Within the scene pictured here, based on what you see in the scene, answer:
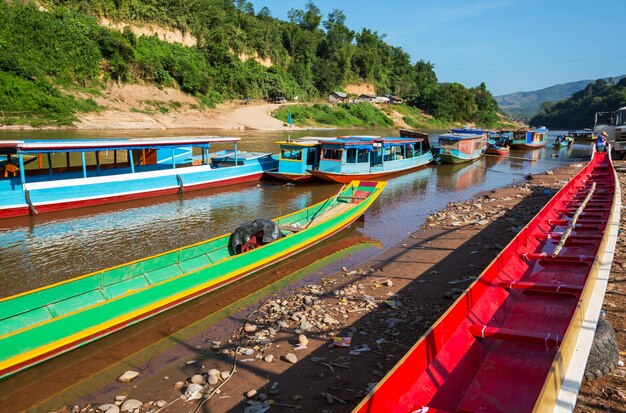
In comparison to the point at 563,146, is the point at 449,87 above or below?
above

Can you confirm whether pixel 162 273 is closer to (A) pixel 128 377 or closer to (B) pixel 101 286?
(B) pixel 101 286

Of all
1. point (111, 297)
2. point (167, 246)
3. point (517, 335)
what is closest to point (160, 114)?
point (167, 246)

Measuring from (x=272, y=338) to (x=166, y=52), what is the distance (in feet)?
224

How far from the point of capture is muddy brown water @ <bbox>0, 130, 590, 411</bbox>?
22.1ft

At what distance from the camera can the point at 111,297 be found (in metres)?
7.98

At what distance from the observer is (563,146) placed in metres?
55.6

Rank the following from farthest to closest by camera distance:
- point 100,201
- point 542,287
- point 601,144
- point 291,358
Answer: point 601,144 < point 100,201 < point 542,287 < point 291,358

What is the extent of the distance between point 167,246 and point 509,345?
10.4 meters

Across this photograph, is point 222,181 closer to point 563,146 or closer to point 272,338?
point 272,338

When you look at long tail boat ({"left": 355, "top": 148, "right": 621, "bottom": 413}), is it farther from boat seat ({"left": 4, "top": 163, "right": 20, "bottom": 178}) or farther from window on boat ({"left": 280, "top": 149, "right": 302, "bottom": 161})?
boat seat ({"left": 4, "top": 163, "right": 20, "bottom": 178})

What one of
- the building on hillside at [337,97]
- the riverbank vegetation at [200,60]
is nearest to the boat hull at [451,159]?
the riverbank vegetation at [200,60]

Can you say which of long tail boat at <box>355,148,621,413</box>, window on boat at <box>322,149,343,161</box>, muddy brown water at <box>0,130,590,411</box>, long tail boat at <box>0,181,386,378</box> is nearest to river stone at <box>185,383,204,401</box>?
muddy brown water at <box>0,130,590,411</box>

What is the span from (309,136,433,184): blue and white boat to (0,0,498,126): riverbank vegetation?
34.7m


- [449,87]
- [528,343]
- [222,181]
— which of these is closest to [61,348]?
[528,343]
